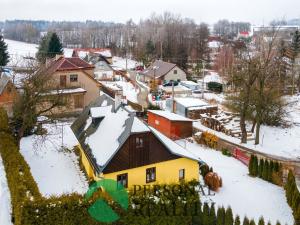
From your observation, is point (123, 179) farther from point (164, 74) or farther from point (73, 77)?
point (164, 74)

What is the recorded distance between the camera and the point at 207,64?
75.6 meters

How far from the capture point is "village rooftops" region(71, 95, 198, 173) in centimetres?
1973

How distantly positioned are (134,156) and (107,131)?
9.36 feet

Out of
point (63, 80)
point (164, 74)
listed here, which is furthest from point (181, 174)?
point (164, 74)

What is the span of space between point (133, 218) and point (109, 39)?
120 metres

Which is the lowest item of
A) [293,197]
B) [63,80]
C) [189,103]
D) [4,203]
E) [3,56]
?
[4,203]

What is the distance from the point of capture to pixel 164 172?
2062 cm

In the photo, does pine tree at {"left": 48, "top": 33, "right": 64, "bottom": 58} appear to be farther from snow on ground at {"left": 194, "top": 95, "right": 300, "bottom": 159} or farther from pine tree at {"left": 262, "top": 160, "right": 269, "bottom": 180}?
pine tree at {"left": 262, "top": 160, "right": 269, "bottom": 180}

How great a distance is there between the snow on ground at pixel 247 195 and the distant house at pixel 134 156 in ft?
6.98

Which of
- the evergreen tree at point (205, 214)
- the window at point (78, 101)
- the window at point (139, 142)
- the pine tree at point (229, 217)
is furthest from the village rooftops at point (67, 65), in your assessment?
the pine tree at point (229, 217)

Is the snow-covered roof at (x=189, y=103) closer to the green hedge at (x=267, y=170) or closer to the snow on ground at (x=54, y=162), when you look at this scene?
the snow on ground at (x=54, y=162)

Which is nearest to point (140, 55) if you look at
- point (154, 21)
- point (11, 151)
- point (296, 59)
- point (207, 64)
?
point (207, 64)

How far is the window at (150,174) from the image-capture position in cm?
2028

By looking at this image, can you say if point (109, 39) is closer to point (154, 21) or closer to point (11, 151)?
point (154, 21)
